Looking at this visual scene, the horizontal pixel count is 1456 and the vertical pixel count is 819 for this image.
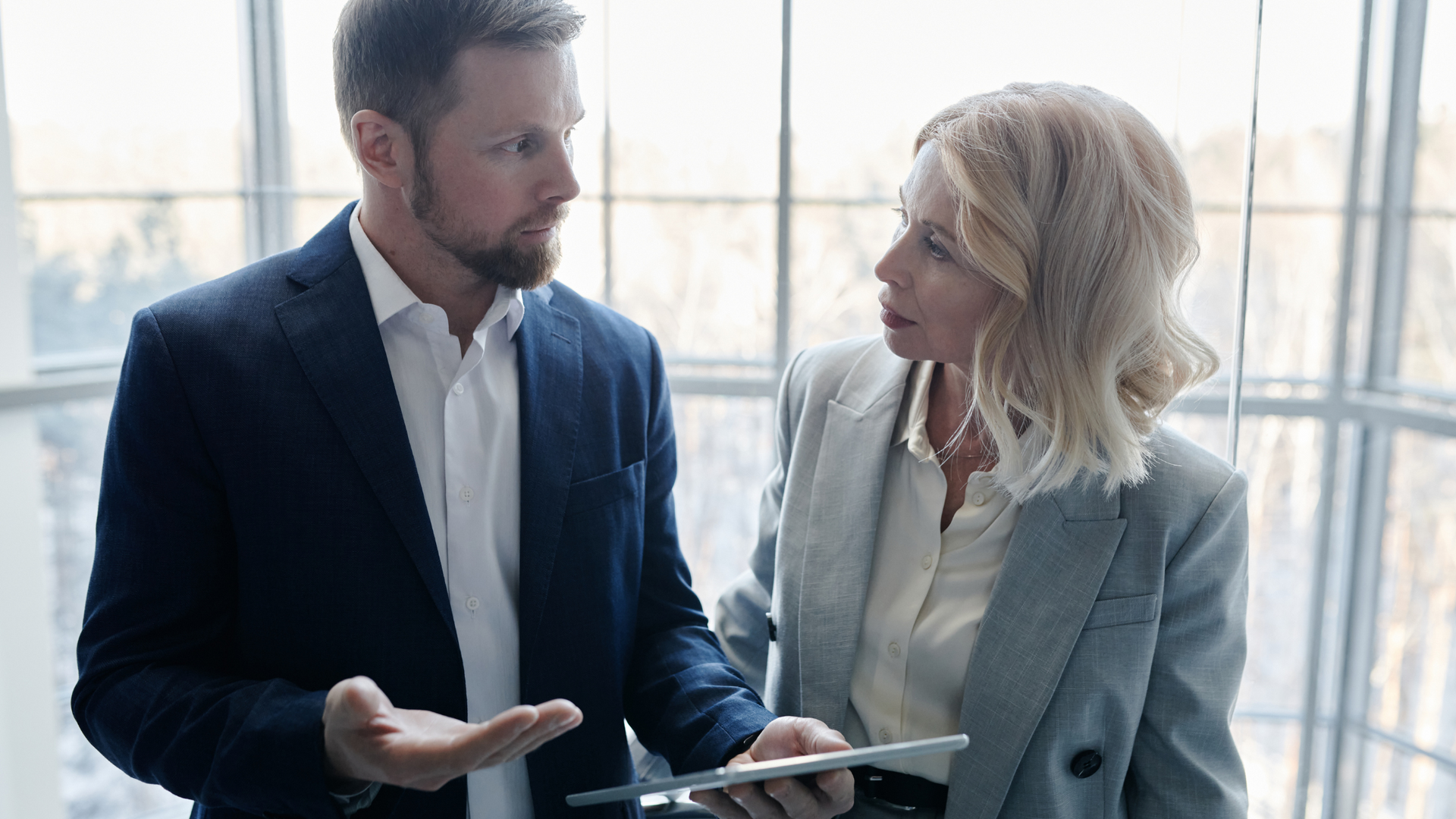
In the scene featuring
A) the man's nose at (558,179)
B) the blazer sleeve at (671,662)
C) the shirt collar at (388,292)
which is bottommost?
the blazer sleeve at (671,662)

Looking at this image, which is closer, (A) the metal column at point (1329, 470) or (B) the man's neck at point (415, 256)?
(B) the man's neck at point (415, 256)

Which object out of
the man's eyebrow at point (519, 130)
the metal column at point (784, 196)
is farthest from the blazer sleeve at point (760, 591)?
the metal column at point (784, 196)

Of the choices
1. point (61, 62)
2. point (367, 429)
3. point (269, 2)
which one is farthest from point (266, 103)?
point (367, 429)

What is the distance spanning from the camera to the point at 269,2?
9.95 ft

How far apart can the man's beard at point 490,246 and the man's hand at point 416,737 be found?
1.88ft

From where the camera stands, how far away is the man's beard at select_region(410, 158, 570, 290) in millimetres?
1275

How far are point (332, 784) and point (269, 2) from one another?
2821mm

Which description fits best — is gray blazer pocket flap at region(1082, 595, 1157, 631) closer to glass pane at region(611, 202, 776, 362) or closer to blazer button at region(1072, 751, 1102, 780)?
blazer button at region(1072, 751, 1102, 780)

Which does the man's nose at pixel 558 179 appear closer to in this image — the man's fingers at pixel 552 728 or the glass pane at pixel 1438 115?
the man's fingers at pixel 552 728

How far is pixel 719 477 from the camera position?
3.58 meters

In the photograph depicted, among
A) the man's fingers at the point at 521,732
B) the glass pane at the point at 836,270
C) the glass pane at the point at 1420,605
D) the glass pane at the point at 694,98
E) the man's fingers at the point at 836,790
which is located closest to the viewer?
the man's fingers at the point at 521,732

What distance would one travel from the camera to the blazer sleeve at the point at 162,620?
1096mm

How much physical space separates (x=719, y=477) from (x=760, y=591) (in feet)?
6.21

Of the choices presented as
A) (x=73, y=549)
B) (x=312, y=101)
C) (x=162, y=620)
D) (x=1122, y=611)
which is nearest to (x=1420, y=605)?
(x=1122, y=611)
